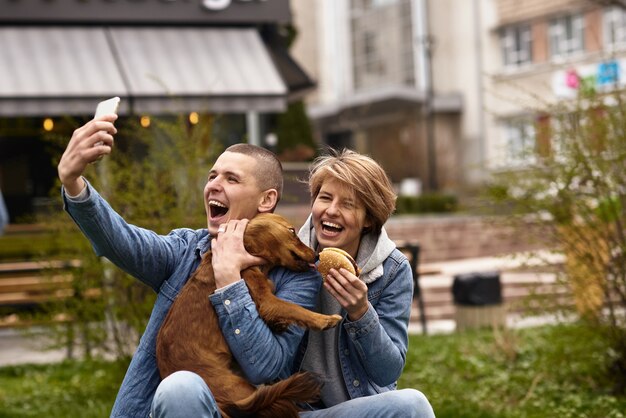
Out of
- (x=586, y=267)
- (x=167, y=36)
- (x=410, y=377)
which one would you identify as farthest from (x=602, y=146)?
(x=167, y=36)

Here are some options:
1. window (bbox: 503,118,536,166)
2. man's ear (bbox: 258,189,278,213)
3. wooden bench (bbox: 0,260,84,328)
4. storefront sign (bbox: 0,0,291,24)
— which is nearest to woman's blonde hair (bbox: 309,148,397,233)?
man's ear (bbox: 258,189,278,213)

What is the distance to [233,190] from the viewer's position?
3.56 m

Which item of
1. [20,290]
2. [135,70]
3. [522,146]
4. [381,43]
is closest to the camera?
[522,146]

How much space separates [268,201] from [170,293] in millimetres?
456

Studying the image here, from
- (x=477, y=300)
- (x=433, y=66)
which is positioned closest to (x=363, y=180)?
(x=477, y=300)

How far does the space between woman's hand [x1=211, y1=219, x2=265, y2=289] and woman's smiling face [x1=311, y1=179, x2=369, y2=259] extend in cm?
37

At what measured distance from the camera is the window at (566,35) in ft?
113

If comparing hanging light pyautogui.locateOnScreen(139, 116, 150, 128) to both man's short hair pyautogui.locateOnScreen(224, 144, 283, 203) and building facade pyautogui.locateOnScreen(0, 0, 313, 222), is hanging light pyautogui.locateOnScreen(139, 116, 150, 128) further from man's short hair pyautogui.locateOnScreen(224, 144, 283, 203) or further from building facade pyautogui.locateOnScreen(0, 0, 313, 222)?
building facade pyautogui.locateOnScreen(0, 0, 313, 222)

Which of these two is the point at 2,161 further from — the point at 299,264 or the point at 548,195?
the point at 299,264

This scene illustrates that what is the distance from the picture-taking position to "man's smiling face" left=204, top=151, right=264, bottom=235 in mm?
3566

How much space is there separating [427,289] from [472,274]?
8.67ft

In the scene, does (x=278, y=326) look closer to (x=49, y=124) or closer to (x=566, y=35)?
(x=49, y=124)

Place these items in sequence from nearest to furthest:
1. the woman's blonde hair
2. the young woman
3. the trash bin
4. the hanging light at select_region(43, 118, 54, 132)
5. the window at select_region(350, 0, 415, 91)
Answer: the young woman → the woman's blonde hair → the trash bin → the hanging light at select_region(43, 118, 54, 132) → the window at select_region(350, 0, 415, 91)

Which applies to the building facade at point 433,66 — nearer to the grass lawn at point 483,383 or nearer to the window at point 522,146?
the grass lawn at point 483,383
